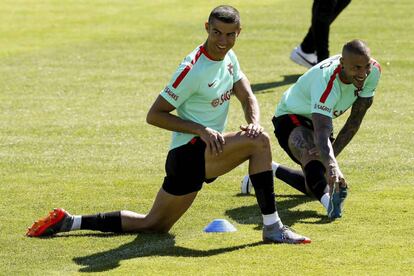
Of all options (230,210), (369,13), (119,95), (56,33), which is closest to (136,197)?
(230,210)

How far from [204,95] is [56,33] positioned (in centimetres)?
1331

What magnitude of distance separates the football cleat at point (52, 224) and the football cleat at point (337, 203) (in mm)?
2257

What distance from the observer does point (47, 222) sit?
9820 millimetres

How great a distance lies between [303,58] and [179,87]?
30.9 ft

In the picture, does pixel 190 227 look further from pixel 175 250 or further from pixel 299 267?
pixel 299 267

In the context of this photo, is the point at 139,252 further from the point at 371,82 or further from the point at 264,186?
the point at 371,82

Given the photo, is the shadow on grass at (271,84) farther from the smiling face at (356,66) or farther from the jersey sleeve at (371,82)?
the smiling face at (356,66)

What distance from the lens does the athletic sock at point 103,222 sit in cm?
990

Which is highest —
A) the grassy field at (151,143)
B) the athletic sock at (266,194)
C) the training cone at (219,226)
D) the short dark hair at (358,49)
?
the short dark hair at (358,49)

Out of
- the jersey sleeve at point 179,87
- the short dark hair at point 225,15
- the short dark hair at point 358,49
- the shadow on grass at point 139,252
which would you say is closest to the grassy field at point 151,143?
the shadow on grass at point 139,252

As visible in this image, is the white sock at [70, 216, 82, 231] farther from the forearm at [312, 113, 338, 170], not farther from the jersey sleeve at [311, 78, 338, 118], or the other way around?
the jersey sleeve at [311, 78, 338, 118]

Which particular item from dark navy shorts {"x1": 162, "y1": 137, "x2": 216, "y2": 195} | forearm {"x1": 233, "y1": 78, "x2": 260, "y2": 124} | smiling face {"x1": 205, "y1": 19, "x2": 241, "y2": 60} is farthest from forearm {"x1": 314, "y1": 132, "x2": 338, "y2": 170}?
smiling face {"x1": 205, "y1": 19, "x2": 241, "y2": 60}

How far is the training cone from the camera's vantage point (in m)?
9.90

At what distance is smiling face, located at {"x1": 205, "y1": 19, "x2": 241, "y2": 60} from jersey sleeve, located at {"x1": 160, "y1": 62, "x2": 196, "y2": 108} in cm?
27
